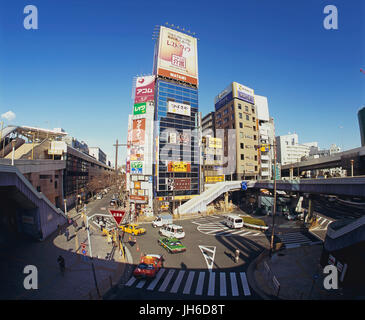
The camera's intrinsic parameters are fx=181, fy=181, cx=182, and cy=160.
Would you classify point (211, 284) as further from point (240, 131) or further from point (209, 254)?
point (240, 131)

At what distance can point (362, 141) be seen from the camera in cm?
6569

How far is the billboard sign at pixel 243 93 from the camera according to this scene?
6762cm

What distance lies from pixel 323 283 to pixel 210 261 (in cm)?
913

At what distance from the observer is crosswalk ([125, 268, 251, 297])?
13.1 m

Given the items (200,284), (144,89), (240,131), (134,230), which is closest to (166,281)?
(200,284)

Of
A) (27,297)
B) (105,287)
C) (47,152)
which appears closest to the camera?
(27,297)

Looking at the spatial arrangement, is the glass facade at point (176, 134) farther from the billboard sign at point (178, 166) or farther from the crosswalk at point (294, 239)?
the crosswalk at point (294, 239)

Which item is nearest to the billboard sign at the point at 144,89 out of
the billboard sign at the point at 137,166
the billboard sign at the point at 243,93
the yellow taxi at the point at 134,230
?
the billboard sign at the point at 137,166

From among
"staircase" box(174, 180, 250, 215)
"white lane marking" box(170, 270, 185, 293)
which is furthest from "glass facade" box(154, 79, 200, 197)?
"white lane marking" box(170, 270, 185, 293)

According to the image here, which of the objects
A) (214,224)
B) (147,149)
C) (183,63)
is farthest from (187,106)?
(214,224)

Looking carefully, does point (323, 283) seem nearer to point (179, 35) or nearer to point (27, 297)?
point (27, 297)

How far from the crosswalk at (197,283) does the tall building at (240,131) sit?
51.7 m

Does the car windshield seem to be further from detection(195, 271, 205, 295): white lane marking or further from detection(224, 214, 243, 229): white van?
detection(224, 214, 243, 229): white van

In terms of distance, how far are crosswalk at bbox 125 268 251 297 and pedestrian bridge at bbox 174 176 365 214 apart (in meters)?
16.1
